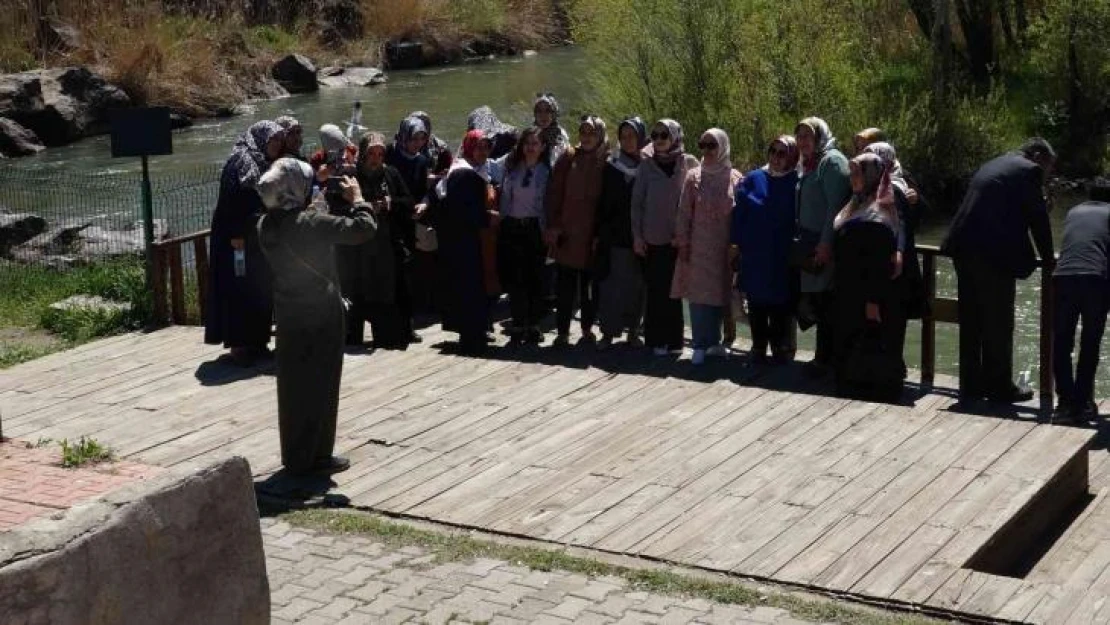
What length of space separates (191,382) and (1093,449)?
5271mm

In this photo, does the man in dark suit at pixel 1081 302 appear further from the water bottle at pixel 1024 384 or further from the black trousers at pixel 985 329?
the water bottle at pixel 1024 384

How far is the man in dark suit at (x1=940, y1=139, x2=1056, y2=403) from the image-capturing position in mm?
9797

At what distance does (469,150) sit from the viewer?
11227 mm

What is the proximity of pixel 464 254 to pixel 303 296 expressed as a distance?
113 inches

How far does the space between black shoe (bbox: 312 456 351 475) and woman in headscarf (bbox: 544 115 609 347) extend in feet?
9.05

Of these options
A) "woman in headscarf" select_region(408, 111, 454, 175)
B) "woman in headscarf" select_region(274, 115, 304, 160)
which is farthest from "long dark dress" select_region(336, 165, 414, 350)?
"woman in headscarf" select_region(274, 115, 304, 160)

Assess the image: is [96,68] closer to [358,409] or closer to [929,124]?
[929,124]

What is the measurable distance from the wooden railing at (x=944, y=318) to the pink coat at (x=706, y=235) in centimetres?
117

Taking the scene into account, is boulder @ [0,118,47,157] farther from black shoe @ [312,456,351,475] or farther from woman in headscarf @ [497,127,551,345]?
black shoe @ [312,456,351,475]

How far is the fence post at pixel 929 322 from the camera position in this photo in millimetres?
10320

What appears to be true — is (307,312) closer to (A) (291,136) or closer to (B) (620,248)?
(A) (291,136)

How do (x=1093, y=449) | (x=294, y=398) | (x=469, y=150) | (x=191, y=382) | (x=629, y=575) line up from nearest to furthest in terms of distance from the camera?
(x=629, y=575), (x=294, y=398), (x=1093, y=449), (x=191, y=382), (x=469, y=150)

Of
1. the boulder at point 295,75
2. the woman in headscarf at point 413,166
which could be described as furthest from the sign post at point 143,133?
the boulder at point 295,75

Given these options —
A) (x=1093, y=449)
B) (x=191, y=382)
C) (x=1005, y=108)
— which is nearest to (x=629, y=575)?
(x=1093, y=449)
